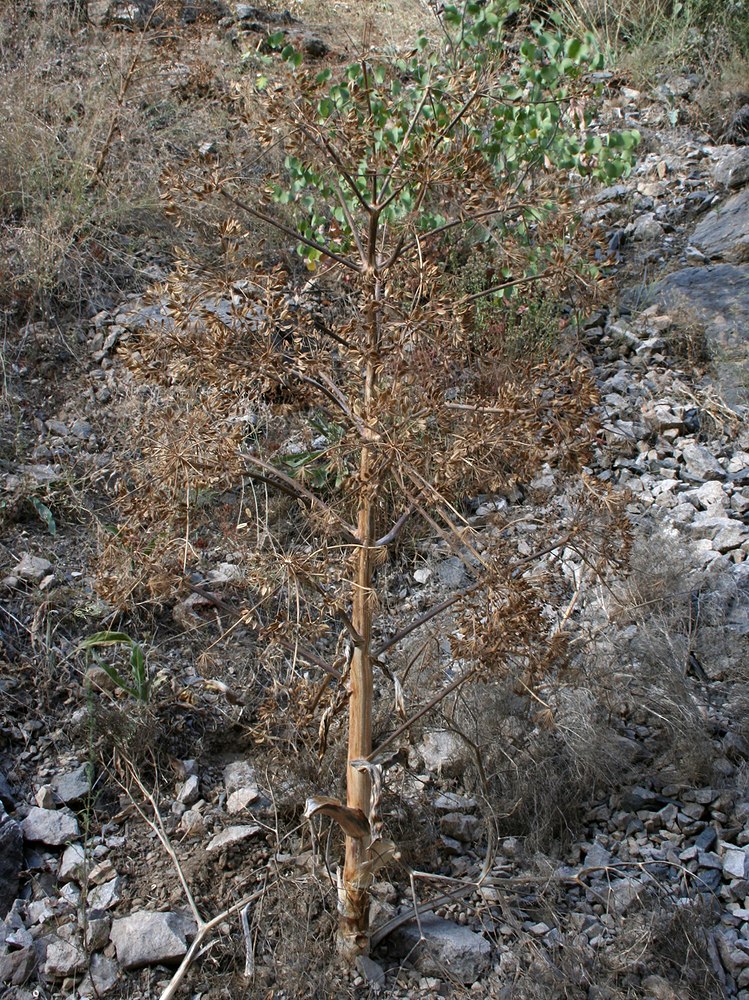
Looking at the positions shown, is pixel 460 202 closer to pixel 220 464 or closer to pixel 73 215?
pixel 220 464

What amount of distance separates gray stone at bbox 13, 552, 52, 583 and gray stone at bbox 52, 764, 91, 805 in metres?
0.82

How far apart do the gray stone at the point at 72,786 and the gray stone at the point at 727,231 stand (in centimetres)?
428

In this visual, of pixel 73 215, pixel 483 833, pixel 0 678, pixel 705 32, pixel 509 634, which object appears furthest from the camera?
pixel 705 32

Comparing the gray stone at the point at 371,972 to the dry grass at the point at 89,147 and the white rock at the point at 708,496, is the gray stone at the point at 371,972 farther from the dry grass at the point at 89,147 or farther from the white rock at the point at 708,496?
the dry grass at the point at 89,147

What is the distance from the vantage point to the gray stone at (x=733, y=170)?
5.61 metres

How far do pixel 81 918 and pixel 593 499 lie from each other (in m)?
1.72

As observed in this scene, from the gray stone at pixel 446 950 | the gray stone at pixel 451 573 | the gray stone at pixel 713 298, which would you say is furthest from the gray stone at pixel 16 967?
the gray stone at pixel 713 298

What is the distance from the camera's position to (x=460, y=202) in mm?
2143

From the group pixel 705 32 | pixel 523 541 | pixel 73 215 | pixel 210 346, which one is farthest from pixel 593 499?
pixel 705 32

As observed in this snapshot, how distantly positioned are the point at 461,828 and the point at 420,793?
6.6 inches

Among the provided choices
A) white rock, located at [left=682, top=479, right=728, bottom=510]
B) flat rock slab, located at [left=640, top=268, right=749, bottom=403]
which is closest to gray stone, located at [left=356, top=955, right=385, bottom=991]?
white rock, located at [left=682, top=479, right=728, bottom=510]

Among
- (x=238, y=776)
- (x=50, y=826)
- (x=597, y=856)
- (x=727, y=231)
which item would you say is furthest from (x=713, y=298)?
(x=50, y=826)

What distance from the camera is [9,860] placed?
2.57 metres

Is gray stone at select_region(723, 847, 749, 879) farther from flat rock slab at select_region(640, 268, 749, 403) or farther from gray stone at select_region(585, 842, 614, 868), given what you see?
flat rock slab at select_region(640, 268, 749, 403)
